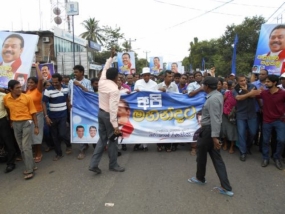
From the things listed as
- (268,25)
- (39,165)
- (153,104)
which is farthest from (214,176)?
(268,25)

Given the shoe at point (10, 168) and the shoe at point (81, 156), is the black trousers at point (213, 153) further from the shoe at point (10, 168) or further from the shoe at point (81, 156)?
the shoe at point (10, 168)

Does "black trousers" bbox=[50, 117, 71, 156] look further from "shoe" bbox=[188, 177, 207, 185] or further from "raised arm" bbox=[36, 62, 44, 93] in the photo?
"shoe" bbox=[188, 177, 207, 185]

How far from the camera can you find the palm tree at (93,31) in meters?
49.1

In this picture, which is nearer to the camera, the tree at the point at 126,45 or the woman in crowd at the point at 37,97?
the woman in crowd at the point at 37,97

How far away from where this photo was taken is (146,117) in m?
5.72

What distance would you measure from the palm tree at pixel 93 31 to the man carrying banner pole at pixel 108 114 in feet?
153

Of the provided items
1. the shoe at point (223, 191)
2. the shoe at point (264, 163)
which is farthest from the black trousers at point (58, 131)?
the shoe at point (264, 163)

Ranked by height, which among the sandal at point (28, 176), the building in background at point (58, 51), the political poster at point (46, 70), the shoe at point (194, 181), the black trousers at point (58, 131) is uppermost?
the building in background at point (58, 51)

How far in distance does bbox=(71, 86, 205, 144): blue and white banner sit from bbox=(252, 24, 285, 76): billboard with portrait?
1862mm

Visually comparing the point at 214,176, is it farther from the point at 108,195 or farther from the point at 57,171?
the point at 57,171

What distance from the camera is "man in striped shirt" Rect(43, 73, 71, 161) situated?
5.29 metres

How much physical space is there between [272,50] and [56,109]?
523 centimetres

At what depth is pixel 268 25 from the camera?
20.5 ft

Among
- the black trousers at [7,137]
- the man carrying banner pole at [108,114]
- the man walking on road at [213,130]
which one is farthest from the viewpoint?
the black trousers at [7,137]
